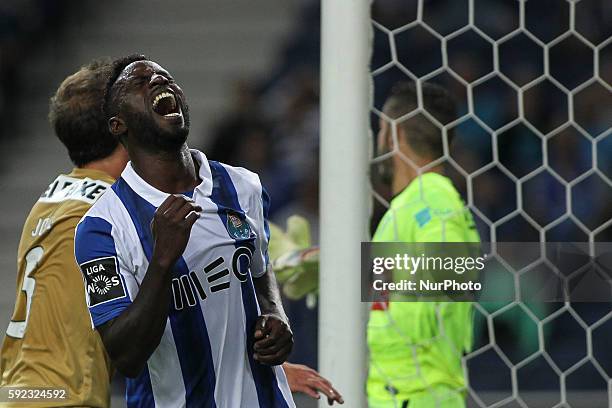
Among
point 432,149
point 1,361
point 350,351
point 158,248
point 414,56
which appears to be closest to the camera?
point 158,248

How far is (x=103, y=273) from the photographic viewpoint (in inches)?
78.2

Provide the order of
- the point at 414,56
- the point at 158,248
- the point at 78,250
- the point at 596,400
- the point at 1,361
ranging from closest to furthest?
the point at 158,248 < the point at 78,250 < the point at 1,361 < the point at 414,56 < the point at 596,400

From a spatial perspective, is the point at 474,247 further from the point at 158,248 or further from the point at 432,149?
the point at 158,248

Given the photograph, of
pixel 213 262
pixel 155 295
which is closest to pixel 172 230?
pixel 155 295

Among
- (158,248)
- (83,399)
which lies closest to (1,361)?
(83,399)

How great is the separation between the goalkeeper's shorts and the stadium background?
3.89 feet

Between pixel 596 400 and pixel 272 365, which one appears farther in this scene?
pixel 596 400

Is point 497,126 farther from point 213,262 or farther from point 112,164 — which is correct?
point 213,262

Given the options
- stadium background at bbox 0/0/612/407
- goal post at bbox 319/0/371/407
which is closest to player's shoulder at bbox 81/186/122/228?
goal post at bbox 319/0/371/407

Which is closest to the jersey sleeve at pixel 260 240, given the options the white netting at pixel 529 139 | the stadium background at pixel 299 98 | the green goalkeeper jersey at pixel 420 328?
the green goalkeeper jersey at pixel 420 328

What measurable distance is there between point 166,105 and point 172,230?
0.28 m

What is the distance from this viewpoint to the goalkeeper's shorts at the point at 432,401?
3.20 metres

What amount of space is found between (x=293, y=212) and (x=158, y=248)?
13.4 feet

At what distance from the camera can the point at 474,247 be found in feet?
8.48
